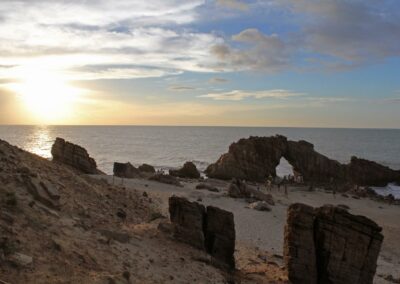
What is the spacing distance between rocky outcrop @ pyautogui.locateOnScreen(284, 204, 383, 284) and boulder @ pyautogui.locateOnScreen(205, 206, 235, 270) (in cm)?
265

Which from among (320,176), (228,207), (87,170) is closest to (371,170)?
(320,176)

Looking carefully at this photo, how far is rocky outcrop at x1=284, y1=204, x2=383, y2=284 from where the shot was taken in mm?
18938

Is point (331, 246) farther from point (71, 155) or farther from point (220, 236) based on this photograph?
point (71, 155)

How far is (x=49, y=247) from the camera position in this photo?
14500 mm

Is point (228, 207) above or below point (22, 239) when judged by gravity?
below

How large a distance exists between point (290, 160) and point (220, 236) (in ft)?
191

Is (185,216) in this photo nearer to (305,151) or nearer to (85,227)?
(85,227)

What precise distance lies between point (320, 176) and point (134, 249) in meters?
61.6

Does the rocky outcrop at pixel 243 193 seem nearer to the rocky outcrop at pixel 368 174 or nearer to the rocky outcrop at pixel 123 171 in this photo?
the rocky outcrop at pixel 123 171

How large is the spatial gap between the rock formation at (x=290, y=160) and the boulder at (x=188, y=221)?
49349mm

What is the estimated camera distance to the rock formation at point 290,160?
232 ft

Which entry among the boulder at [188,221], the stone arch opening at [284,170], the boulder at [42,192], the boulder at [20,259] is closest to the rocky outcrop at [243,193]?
the boulder at [188,221]

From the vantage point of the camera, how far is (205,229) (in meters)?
20.5

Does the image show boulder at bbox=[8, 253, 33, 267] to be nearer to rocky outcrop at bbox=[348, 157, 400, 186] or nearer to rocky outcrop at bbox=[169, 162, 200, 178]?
rocky outcrop at bbox=[169, 162, 200, 178]
